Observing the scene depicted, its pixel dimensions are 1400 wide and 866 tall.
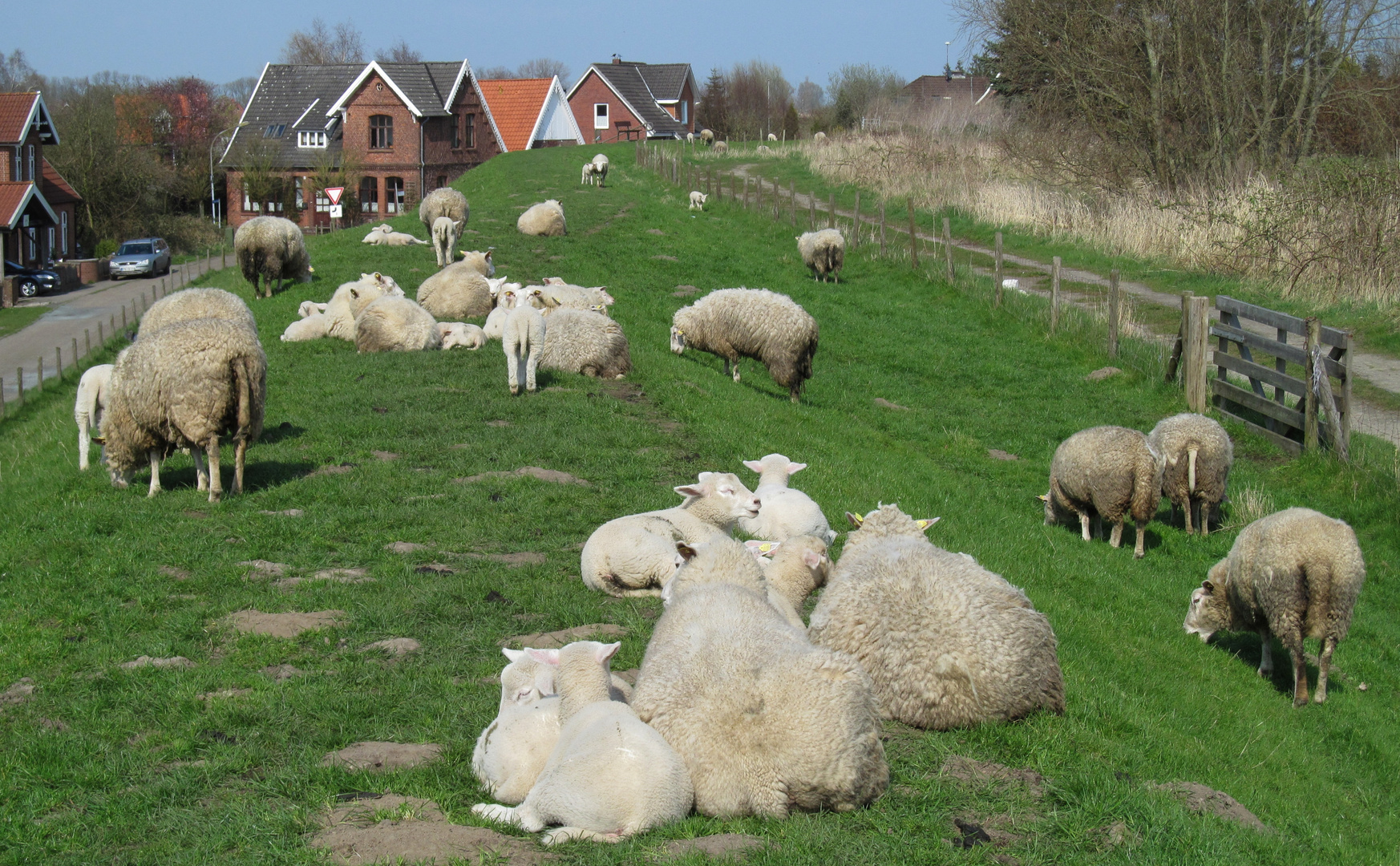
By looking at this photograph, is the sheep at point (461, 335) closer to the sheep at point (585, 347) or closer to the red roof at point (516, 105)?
the sheep at point (585, 347)

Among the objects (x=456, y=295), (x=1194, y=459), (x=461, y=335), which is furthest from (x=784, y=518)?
(x=456, y=295)

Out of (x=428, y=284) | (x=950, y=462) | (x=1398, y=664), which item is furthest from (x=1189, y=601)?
(x=428, y=284)

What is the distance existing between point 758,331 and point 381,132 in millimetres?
51195

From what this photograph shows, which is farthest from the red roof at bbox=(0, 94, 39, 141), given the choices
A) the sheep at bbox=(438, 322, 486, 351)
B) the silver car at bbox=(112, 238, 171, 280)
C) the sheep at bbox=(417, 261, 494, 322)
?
the sheep at bbox=(438, 322, 486, 351)

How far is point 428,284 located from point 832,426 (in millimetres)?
7515

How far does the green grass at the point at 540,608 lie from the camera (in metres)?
4.86

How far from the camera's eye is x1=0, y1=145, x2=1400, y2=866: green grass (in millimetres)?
4859

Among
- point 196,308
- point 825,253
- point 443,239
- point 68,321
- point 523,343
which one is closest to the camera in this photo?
point 196,308

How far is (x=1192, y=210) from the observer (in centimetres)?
2797

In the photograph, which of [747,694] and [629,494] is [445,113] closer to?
[629,494]

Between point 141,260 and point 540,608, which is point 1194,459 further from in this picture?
point 141,260

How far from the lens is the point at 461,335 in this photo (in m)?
16.3

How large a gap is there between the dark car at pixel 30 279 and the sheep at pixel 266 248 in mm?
33829

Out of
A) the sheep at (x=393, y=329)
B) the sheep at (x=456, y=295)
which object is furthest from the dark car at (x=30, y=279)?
the sheep at (x=393, y=329)
